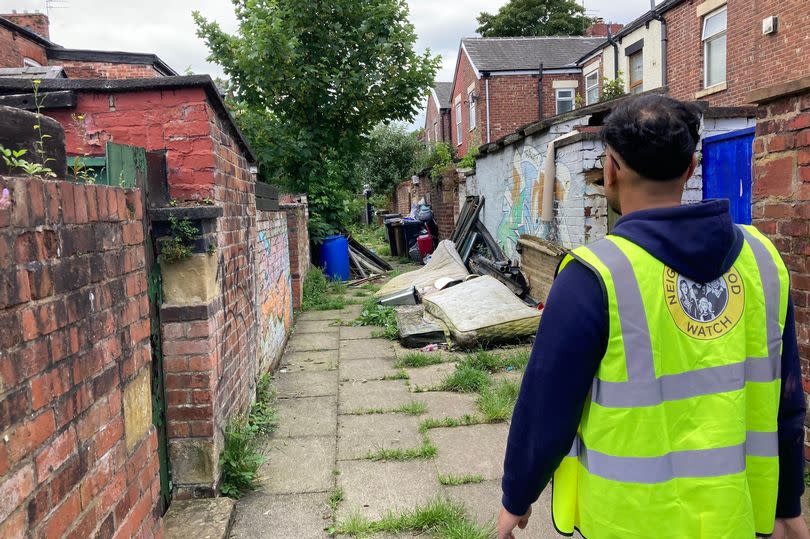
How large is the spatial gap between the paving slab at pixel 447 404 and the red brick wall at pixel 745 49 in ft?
22.8

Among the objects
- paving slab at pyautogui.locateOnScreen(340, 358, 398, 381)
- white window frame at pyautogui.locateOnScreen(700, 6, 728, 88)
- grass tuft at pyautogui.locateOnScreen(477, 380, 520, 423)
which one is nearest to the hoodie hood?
grass tuft at pyautogui.locateOnScreen(477, 380, 520, 423)

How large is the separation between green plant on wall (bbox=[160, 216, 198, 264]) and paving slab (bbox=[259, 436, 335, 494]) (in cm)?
140

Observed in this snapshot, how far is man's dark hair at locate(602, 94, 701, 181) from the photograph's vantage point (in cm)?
144

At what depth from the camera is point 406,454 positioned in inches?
154

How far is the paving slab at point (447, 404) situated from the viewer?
465 centimetres

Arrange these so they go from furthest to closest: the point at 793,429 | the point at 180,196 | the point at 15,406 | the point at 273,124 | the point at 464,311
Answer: the point at 273,124 < the point at 464,311 < the point at 180,196 < the point at 793,429 < the point at 15,406

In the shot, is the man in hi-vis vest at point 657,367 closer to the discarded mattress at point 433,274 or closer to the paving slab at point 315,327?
the paving slab at point 315,327

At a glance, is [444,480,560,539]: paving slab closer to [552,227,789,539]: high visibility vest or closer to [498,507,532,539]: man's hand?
[498,507,532,539]: man's hand

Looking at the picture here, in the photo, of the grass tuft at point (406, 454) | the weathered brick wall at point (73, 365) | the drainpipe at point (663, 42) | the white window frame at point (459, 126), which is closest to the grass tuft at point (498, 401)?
the grass tuft at point (406, 454)

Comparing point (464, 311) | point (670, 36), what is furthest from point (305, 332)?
point (670, 36)

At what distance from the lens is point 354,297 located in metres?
10.4

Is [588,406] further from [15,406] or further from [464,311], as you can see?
[464,311]

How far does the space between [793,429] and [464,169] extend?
466 inches

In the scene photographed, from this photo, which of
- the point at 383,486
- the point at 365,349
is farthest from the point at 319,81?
the point at 383,486
